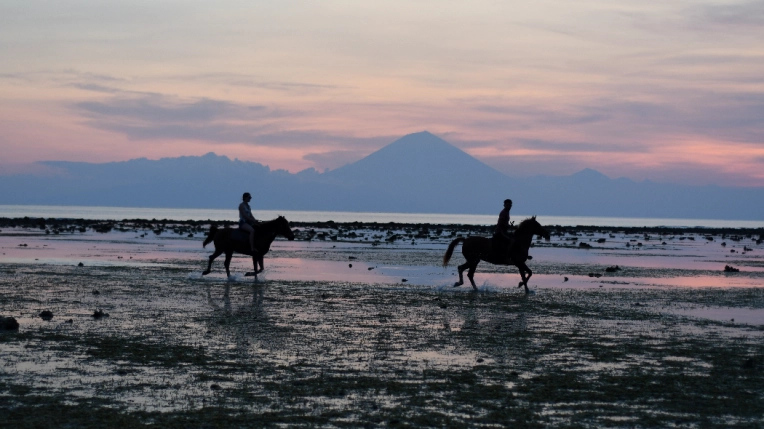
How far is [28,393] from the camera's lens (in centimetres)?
930

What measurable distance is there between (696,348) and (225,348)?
22.7 feet

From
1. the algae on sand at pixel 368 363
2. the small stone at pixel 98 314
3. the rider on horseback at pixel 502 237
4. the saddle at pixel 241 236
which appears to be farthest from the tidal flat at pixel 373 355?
the saddle at pixel 241 236

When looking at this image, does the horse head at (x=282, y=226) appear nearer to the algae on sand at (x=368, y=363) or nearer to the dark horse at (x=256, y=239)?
the dark horse at (x=256, y=239)

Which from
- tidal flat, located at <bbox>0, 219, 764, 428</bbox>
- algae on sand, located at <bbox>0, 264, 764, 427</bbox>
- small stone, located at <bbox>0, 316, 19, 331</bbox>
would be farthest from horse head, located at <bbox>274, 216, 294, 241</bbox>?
small stone, located at <bbox>0, 316, 19, 331</bbox>

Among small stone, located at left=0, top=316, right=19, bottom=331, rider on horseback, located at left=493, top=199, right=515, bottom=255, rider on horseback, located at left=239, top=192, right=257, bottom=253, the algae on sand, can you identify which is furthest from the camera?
rider on horseback, located at left=239, top=192, right=257, bottom=253

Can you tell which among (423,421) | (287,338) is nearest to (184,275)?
(287,338)

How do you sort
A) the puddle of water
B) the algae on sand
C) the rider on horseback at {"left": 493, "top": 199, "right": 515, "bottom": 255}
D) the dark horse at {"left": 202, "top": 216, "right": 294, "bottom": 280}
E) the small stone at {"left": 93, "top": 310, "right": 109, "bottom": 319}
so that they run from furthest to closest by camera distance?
the dark horse at {"left": 202, "top": 216, "right": 294, "bottom": 280}
the rider on horseback at {"left": 493, "top": 199, "right": 515, "bottom": 255}
the puddle of water
the small stone at {"left": 93, "top": 310, "right": 109, "bottom": 319}
the algae on sand

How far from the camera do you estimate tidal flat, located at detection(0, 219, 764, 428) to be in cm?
877

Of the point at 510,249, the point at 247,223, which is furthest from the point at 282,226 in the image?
the point at 510,249

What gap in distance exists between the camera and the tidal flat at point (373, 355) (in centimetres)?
877

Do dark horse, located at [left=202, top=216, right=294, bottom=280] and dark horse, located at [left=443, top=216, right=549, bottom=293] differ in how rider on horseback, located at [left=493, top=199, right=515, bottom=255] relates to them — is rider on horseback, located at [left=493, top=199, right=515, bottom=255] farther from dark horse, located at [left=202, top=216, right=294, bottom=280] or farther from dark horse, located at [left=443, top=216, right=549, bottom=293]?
dark horse, located at [left=202, top=216, right=294, bottom=280]

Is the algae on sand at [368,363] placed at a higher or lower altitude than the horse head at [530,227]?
lower

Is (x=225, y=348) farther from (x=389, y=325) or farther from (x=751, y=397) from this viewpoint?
(x=751, y=397)

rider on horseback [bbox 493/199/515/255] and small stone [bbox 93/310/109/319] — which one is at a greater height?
rider on horseback [bbox 493/199/515/255]
